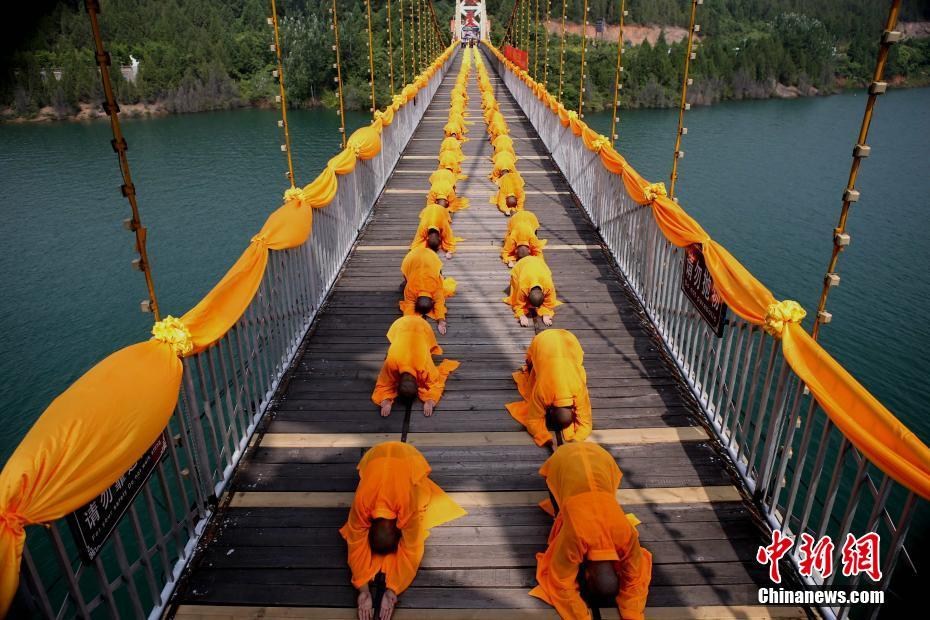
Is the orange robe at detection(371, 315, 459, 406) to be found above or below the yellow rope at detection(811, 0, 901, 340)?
below

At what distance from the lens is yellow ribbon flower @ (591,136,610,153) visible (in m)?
8.95

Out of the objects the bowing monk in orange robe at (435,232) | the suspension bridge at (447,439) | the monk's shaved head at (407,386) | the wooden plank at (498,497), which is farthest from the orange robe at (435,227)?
the wooden plank at (498,497)

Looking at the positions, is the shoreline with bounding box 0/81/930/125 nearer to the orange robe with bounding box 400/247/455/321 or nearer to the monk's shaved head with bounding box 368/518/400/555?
the orange robe with bounding box 400/247/455/321

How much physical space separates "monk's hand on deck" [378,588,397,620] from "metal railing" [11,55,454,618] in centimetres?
130

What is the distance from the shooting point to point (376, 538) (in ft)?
12.3

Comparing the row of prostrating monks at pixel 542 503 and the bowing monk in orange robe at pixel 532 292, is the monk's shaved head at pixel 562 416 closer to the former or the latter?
the row of prostrating monks at pixel 542 503

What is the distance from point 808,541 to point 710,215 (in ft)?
82.5

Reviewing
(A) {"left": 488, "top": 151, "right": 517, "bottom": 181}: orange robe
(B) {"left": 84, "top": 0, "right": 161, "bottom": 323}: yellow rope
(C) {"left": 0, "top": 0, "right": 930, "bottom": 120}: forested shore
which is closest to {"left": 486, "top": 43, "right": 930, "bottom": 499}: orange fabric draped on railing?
(B) {"left": 84, "top": 0, "right": 161, "bottom": 323}: yellow rope

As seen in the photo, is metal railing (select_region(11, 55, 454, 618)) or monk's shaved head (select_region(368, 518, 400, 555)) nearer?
metal railing (select_region(11, 55, 454, 618))

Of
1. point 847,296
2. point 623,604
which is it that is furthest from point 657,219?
point 847,296

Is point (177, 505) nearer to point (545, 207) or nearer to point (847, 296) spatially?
point (545, 207)

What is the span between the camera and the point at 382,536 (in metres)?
3.73

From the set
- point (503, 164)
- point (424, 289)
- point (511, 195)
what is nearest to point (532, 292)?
point (424, 289)

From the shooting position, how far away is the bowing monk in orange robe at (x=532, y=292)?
689cm
